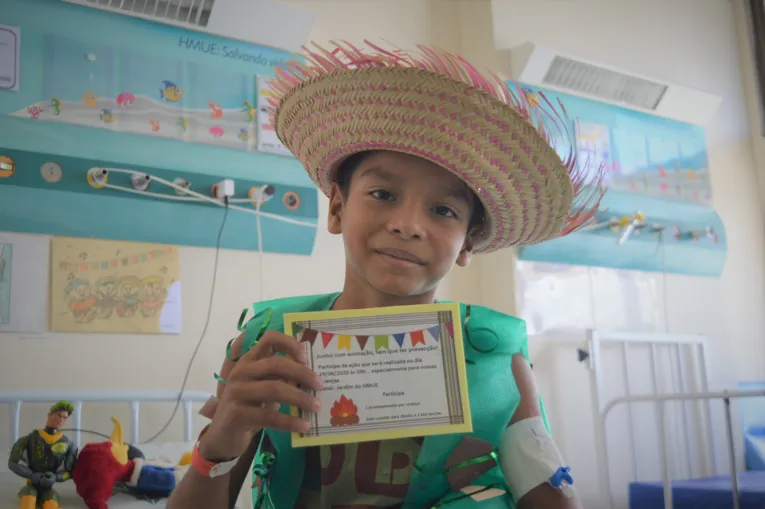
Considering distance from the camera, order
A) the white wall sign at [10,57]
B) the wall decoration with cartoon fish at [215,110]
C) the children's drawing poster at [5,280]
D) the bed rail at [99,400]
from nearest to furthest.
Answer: the bed rail at [99,400], the children's drawing poster at [5,280], the white wall sign at [10,57], the wall decoration with cartoon fish at [215,110]

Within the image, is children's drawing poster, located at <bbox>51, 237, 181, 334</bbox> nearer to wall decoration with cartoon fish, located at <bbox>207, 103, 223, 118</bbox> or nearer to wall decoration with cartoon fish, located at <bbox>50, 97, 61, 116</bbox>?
wall decoration with cartoon fish, located at <bbox>50, 97, 61, 116</bbox>

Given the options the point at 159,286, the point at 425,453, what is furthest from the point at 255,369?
the point at 159,286

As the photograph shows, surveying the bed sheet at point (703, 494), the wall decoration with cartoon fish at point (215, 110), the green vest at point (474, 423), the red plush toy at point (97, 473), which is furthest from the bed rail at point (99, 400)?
the bed sheet at point (703, 494)

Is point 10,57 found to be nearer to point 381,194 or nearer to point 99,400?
point 99,400

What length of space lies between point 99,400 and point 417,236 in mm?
1315

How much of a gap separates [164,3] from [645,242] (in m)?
2.37

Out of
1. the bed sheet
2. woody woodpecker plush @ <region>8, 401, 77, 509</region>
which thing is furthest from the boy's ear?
the bed sheet

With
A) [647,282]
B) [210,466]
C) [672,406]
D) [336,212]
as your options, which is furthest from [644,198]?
[210,466]

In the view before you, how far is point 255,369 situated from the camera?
0.85 m

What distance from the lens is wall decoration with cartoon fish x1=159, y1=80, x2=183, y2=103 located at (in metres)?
2.40

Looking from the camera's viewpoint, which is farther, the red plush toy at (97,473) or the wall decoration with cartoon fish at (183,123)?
the wall decoration with cartoon fish at (183,123)

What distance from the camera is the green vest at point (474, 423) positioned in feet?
3.24

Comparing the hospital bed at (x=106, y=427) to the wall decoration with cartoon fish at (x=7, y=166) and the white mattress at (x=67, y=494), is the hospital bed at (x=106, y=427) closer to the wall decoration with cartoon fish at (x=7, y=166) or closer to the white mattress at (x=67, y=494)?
the white mattress at (x=67, y=494)

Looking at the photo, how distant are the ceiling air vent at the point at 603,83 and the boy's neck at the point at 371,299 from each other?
2346 millimetres
